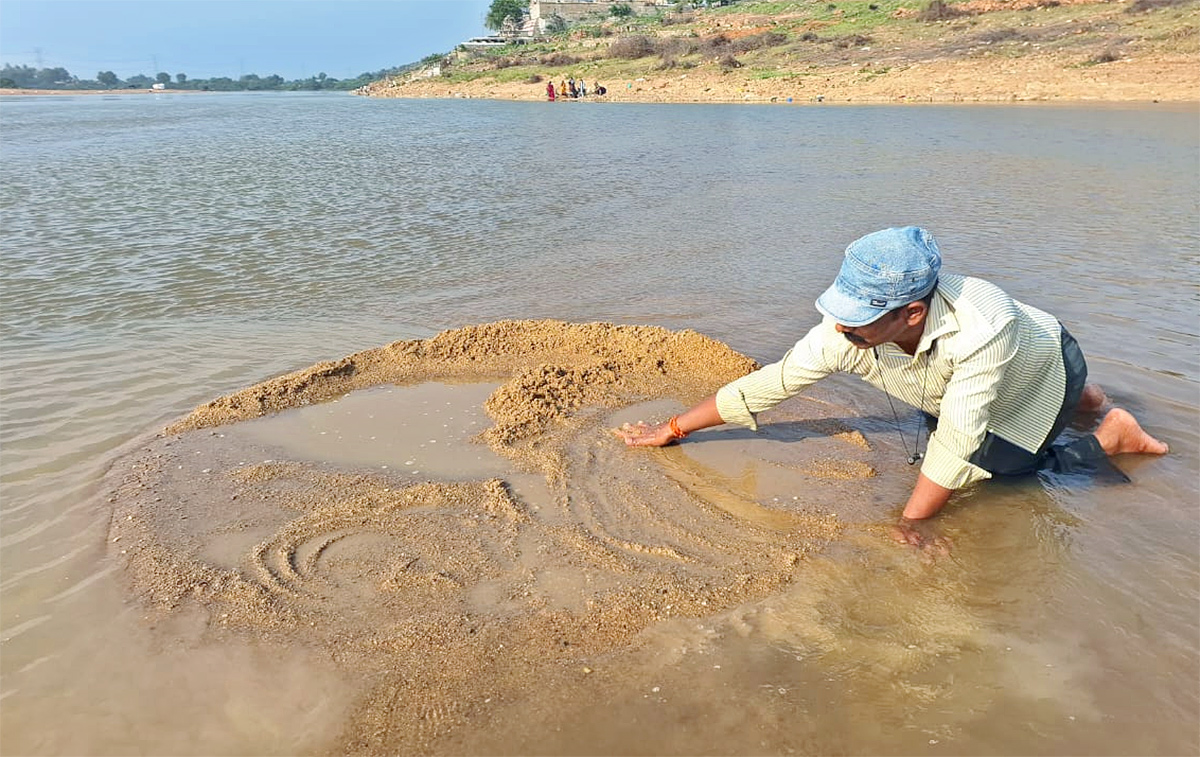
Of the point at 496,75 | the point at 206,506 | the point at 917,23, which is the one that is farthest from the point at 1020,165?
the point at 496,75

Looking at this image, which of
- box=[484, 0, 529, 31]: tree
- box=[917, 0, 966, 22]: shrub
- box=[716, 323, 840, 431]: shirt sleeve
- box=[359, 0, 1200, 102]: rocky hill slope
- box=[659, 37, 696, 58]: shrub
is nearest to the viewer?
box=[716, 323, 840, 431]: shirt sleeve

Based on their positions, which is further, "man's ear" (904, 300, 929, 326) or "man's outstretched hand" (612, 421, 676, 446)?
"man's outstretched hand" (612, 421, 676, 446)

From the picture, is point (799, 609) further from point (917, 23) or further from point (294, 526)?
point (917, 23)

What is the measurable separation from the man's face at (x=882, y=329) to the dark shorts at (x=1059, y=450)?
721 millimetres

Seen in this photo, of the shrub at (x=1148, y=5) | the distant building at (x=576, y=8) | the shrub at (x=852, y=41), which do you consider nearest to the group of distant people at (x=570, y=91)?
the shrub at (x=852, y=41)

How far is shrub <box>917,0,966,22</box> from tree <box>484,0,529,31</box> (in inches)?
1929

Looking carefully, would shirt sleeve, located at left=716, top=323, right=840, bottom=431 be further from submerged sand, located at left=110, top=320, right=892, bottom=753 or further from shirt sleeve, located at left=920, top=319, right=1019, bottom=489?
shirt sleeve, located at left=920, top=319, right=1019, bottom=489

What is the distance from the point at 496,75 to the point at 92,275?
4816 cm

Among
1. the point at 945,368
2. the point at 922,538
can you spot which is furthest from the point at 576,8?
the point at 922,538

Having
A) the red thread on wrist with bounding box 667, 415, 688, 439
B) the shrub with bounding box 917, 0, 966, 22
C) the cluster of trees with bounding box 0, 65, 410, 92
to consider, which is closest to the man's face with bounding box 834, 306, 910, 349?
the red thread on wrist with bounding box 667, 415, 688, 439

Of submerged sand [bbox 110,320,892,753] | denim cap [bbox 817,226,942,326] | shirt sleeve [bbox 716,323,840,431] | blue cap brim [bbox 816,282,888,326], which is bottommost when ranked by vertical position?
submerged sand [bbox 110,320,892,753]

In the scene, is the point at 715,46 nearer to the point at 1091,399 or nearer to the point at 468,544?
the point at 1091,399

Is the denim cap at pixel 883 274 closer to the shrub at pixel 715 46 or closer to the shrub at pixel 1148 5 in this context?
the shrub at pixel 1148 5

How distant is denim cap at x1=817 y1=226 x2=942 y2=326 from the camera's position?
2.45 metres
